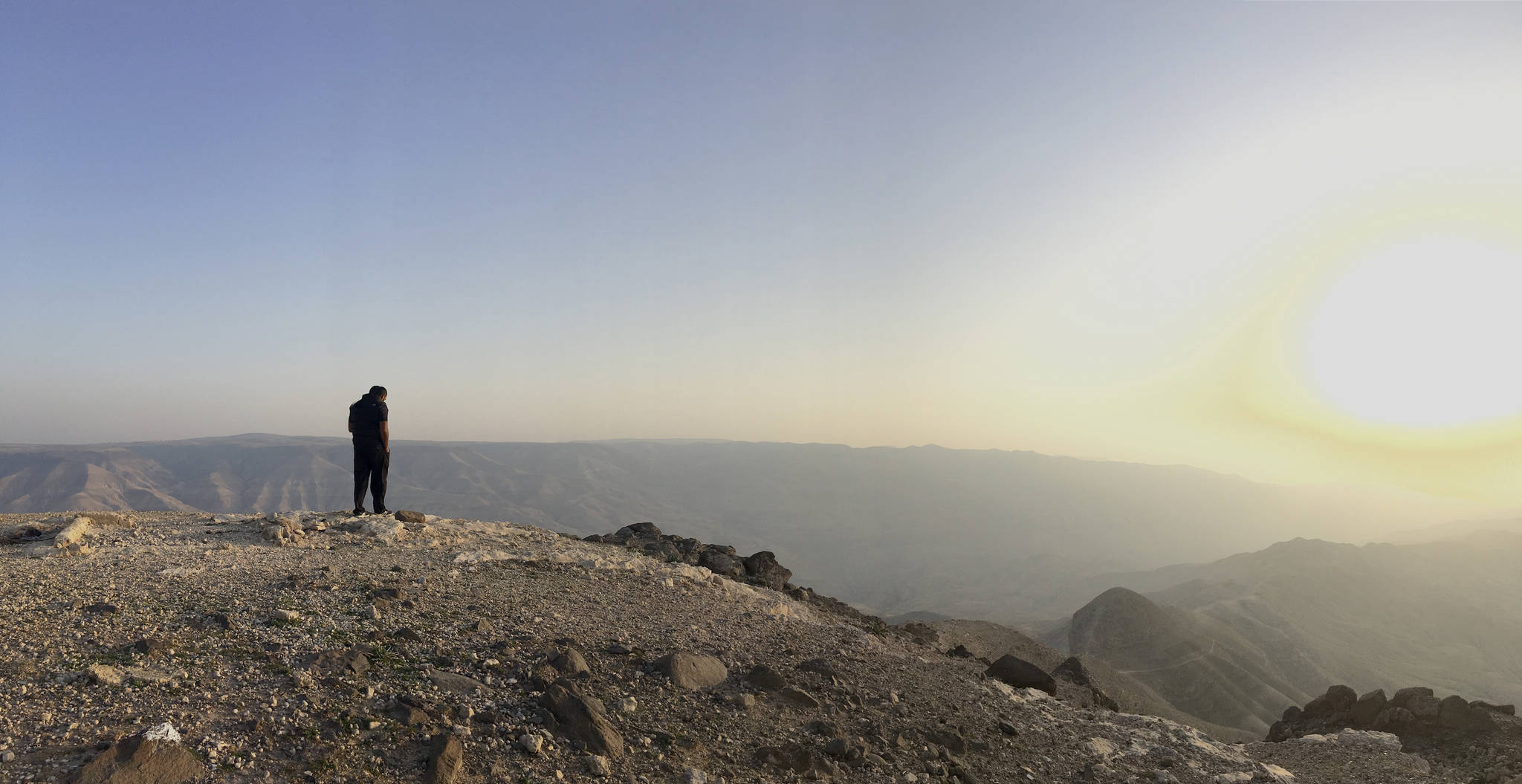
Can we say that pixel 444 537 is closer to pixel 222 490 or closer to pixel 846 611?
pixel 846 611

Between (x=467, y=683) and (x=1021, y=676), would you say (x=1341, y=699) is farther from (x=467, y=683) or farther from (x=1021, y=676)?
(x=467, y=683)

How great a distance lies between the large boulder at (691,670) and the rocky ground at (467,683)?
1.1 inches

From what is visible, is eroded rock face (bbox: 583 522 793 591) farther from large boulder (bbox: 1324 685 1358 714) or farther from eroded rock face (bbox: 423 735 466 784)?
large boulder (bbox: 1324 685 1358 714)

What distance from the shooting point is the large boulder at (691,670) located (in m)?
8.05

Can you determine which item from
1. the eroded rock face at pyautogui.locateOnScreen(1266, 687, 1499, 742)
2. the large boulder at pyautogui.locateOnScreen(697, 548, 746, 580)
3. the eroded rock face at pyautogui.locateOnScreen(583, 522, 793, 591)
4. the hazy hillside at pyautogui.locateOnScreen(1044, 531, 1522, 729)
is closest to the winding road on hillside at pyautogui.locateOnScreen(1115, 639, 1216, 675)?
the hazy hillside at pyautogui.locateOnScreen(1044, 531, 1522, 729)

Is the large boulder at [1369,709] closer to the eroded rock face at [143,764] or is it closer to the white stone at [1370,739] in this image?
the white stone at [1370,739]

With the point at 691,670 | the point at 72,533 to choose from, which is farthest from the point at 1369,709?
the point at 72,533

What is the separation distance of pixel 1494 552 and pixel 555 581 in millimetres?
135690

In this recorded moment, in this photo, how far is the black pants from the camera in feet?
45.1

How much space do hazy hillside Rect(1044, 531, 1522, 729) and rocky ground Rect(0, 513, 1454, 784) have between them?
35.0 metres

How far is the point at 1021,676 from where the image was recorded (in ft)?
38.9

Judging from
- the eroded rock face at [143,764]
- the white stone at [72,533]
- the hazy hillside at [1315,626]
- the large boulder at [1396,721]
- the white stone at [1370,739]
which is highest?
the white stone at [72,533]

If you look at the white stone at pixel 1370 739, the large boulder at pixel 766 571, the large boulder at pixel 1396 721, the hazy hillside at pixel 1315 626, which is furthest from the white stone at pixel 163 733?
the hazy hillside at pixel 1315 626

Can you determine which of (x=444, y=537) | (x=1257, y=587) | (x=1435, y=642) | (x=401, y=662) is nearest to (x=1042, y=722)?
(x=401, y=662)
